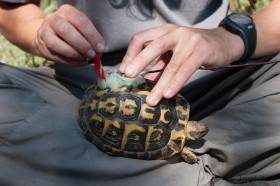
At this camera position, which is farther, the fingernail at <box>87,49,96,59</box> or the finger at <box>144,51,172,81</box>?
the finger at <box>144,51,172,81</box>

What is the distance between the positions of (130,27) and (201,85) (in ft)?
1.45

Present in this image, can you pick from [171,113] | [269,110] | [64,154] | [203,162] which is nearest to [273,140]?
[269,110]

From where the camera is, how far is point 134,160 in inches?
71.4

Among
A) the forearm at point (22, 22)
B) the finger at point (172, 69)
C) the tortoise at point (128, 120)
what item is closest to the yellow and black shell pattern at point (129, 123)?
the tortoise at point (128, 120)

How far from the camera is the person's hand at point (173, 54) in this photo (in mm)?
1608

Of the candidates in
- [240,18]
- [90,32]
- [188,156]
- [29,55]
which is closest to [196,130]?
[188,156]

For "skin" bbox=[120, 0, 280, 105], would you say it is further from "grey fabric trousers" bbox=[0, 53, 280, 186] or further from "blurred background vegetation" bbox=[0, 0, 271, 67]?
"blurred background vegetation" bbox=[0, 0, 271, 67]

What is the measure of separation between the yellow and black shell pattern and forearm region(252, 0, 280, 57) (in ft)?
1.64

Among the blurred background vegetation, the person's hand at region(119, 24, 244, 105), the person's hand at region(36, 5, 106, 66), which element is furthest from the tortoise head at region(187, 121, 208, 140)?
the blurred background vegetation

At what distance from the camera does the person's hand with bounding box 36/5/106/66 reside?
5.35 feet

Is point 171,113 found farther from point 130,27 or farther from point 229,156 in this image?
point 130,27

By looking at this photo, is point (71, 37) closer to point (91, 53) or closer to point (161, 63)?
point (91, 53)

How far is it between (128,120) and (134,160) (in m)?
0.17

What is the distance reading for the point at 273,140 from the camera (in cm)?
182
